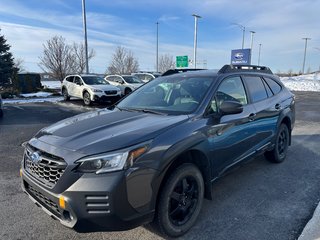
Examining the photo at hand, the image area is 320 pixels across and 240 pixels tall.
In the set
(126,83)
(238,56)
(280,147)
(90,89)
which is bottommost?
(280,147)

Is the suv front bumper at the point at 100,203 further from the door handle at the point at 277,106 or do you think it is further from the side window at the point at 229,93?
the door handle at the point at 277,106

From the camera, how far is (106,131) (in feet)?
9.17

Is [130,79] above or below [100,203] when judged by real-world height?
above

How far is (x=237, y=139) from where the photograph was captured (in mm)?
3734

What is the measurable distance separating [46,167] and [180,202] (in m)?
1.41

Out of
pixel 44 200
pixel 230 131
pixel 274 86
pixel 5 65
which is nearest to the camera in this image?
pixel 44 200

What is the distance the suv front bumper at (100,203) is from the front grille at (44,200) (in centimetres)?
6

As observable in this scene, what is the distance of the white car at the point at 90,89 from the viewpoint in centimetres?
1493

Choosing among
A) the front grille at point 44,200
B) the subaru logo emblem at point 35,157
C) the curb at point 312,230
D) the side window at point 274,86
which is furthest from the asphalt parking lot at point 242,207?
the side window at point 274,86

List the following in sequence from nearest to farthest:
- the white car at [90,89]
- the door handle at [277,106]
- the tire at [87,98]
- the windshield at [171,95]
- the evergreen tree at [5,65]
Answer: the windshield at [171,95] < the door handle at [277,106] < the white car at [90,89] < the tire at [87,98] < the evergreen tree at [5,65]

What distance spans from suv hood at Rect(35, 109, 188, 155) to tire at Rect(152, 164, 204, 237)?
1.70 ft

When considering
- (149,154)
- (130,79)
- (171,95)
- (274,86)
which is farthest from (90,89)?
(149,154)

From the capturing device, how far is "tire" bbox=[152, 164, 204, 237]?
2725 mm

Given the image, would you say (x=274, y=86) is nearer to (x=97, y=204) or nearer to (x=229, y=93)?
(x=229, y=93)
